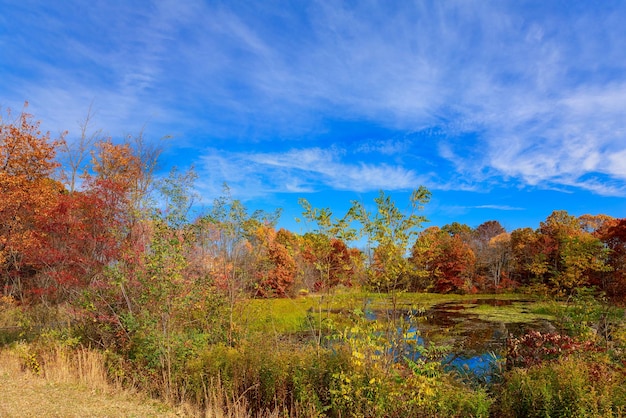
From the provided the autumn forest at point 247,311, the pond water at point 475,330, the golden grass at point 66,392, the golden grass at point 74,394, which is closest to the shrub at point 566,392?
the autumn forest at point 247,311

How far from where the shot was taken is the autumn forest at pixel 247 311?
17.3 feet

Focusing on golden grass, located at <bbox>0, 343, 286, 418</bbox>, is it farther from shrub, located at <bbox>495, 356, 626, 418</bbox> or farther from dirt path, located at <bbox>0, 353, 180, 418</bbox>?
shrub, located at <bbox>495, 356, 626, 418</bbox>

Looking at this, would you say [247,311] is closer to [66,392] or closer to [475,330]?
[66,392]

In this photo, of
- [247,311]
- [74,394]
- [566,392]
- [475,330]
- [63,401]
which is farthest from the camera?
[475,330]

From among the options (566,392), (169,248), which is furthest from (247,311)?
(566,392)

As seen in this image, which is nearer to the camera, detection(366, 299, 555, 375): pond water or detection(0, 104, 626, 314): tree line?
detection(0, 104, 626, 314): tree line

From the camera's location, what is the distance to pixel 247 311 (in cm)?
902

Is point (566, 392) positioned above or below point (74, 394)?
above

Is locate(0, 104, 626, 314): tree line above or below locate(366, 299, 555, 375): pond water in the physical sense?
above

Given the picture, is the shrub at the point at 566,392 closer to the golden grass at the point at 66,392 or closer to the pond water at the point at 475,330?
the pond water at the point at 475,330

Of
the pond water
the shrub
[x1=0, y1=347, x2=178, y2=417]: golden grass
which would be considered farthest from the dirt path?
the pond water

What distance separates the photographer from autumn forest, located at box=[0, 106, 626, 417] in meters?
5.28

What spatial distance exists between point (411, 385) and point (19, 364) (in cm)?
830

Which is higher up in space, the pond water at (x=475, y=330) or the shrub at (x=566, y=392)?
the shrub at (x=566, y=392)
